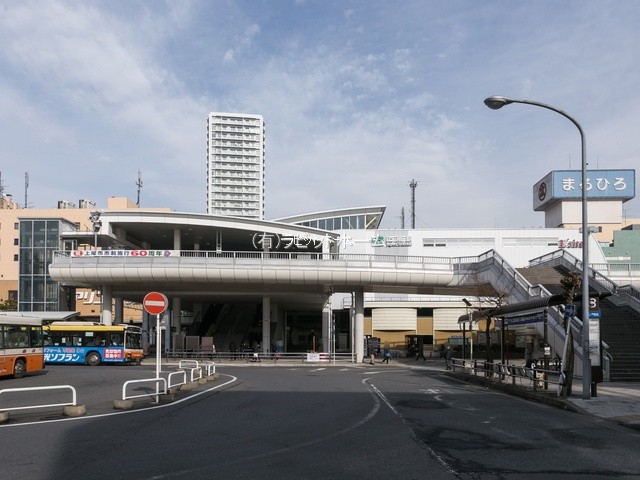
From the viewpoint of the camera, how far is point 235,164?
160 metres

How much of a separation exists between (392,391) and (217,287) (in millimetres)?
28678

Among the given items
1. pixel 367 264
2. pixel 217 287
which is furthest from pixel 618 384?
pixel 217 287

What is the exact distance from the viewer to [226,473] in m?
7.64

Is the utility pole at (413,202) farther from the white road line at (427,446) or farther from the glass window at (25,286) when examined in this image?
the white road line at (427,446)

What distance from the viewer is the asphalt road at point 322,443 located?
25.7 feet

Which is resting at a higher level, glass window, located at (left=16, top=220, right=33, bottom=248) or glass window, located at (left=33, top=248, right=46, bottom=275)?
glass window, located at (left=16, top=220, right=33, bottom=248)

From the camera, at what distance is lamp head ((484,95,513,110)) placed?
54.4 feet

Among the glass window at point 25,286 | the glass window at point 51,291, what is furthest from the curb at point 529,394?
the glass window at point 25,286

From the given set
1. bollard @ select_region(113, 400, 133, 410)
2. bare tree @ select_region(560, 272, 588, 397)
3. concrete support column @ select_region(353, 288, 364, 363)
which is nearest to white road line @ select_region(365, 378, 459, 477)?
bare tree @ select_region(560, 272, 588, 397)

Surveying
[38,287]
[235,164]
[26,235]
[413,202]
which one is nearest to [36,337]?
[38,287]

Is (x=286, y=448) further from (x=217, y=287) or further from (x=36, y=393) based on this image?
(x=217, y=287)

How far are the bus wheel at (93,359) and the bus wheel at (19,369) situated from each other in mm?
12367

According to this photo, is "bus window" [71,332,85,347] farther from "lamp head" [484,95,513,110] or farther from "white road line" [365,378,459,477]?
Result: "lamp head" [484,95,513,110]

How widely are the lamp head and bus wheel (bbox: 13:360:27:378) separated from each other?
21237 mm
